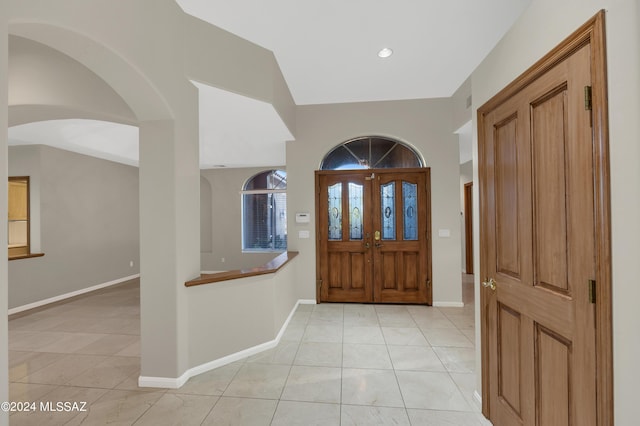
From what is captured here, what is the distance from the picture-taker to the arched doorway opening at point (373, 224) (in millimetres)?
4223

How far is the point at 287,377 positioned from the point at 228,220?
5.42m

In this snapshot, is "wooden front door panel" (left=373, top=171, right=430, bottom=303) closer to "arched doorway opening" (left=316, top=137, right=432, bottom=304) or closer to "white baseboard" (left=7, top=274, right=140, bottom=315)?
"arched doorway opening" (left=316, top=137, right=432, bottom=304)

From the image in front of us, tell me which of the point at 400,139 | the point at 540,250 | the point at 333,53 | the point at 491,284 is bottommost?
the point at 491,284

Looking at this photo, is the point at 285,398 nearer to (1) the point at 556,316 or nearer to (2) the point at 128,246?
(1) the point at 556,316

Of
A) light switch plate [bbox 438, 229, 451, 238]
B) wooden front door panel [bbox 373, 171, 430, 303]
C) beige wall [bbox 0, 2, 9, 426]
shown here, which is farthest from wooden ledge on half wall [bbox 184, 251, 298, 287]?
light switch plate [bbox 438, 229, 451, 238]

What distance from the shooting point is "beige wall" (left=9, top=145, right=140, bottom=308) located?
14.9ft

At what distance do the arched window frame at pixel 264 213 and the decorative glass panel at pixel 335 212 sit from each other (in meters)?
3.00

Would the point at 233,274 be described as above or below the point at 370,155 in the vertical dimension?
below

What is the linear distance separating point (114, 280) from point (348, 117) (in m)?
6.01

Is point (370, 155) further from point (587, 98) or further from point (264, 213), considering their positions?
point (264, 213)

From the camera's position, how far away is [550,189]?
4.23ft

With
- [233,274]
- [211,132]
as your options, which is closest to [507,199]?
[233,274]

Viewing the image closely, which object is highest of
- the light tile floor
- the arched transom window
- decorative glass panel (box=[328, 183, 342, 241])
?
the arched transom window

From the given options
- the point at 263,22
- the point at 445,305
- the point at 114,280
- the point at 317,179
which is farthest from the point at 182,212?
the point at 114,280
